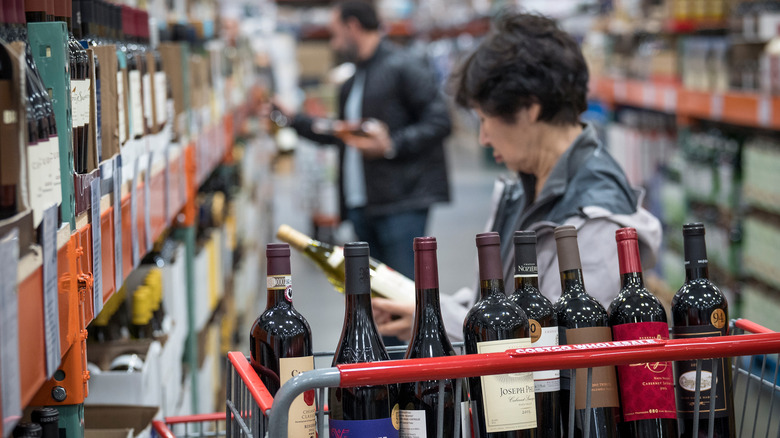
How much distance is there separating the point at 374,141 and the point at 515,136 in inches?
88.1

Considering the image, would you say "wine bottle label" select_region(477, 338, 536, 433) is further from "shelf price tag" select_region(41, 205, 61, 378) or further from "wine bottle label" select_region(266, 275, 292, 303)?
"shelf price tag" select_region(41, 205, 61, 378)

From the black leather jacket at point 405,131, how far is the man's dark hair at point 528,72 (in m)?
2.22

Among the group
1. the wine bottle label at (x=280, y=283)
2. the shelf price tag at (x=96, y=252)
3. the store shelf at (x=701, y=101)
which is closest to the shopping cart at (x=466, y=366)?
the wine bottle label at (x=280, y=283)

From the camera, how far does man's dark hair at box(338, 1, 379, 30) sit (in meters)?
4.66

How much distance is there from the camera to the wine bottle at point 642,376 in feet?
4.35

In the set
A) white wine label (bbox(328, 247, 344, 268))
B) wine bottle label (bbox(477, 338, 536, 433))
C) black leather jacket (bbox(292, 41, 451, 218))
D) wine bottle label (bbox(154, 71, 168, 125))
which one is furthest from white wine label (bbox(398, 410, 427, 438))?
black leather jacket (bbox(292, 41, 451, 218))

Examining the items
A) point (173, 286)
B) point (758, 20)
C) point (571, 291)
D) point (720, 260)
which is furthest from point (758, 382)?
point (720, 260)

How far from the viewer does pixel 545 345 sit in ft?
4.42

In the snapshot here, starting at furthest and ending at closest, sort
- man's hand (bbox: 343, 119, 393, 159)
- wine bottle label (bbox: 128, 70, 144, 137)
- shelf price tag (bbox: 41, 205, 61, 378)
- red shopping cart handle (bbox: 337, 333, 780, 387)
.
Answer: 1. man's hand (bbox: 343, 119, 393, 159)
2. wine bottle label (bbox: 128, 70, 144, 137)
3. red shopping cart handle (bbox: 337, 333, 780, 387)
4. shelf price tag (bbox: 41, 205, 61, 378)

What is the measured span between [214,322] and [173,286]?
1275mm

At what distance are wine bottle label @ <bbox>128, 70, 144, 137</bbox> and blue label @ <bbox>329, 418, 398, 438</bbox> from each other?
820mm

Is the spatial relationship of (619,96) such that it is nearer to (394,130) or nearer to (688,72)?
(688,72)

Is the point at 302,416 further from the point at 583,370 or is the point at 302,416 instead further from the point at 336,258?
the point at 336,258

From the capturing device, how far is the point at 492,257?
1351mm
